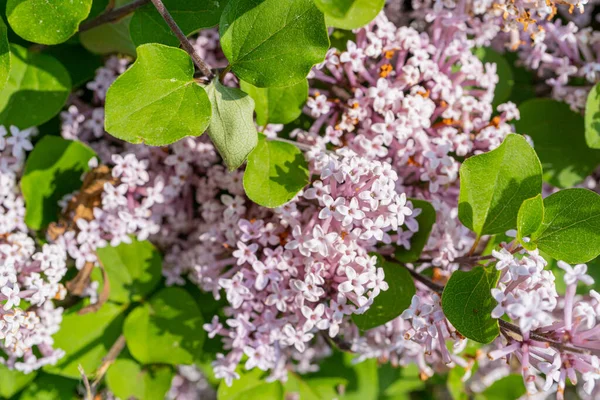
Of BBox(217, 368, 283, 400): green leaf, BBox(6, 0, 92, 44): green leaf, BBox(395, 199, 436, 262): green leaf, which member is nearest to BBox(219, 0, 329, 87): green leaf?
BBox(6, 0, 92, 44): green leaf

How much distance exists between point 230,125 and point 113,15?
1.77 feet

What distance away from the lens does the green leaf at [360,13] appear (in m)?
1.13

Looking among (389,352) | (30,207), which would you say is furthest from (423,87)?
(30,207)

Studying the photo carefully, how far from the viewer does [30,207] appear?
1596mm

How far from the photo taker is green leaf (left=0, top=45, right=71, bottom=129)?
151 cm

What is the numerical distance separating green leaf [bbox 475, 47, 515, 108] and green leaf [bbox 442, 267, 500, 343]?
79cm

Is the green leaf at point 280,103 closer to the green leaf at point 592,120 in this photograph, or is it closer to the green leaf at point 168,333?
the green leaf at point 168,333

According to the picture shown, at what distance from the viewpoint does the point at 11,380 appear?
1717 mm

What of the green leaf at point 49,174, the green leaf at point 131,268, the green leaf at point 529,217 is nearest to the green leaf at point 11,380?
the green leaf at point 131,268

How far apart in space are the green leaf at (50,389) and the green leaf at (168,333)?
265 millimetres

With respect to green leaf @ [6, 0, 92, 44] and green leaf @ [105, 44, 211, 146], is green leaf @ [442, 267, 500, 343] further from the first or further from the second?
green leaf @ [6, 0, 92, 44]

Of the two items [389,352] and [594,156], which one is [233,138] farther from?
[594,156]

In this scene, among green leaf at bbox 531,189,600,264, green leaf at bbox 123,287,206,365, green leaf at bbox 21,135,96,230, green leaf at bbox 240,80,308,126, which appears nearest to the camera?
green leaf at bbox 531,189,600,264

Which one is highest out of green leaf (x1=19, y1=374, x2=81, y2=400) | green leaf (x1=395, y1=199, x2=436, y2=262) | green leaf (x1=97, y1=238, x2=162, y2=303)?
green leaf (x1=395, y1=199, x2=436, y2=262)
